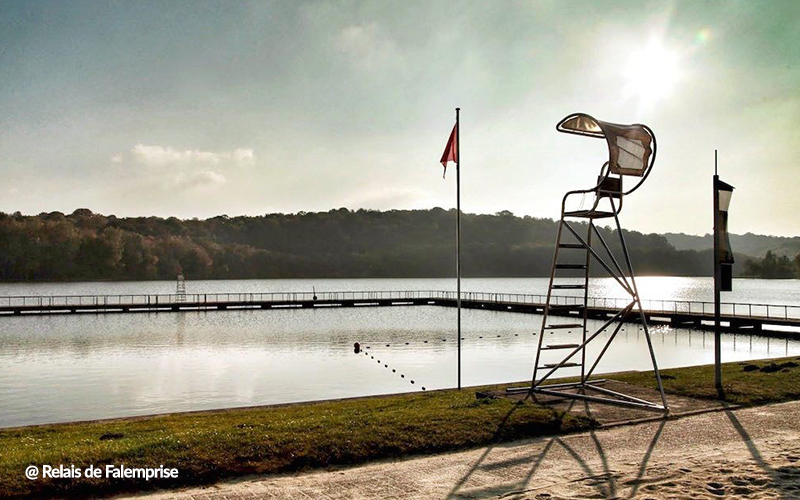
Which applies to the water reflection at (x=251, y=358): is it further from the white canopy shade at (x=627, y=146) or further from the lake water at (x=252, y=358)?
the white canopy shade at (x=627, y=146)

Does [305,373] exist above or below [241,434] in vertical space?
below

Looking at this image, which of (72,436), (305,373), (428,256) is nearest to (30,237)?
(428,256)

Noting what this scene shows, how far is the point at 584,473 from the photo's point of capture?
21.7 feet

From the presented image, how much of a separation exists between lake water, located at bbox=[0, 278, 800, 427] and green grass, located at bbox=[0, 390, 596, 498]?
7064 millimetres

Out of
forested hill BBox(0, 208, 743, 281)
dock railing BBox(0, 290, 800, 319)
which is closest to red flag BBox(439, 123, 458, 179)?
dock railing BBox(0, 290, 800, 319)

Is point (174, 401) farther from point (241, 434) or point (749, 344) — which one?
point (749, 344)

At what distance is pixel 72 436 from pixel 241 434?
3.70 metres

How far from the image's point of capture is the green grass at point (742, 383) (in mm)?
11086

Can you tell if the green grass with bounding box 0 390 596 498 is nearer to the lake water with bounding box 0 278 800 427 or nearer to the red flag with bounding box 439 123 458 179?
the red flag with bounding box 439 123 458 179

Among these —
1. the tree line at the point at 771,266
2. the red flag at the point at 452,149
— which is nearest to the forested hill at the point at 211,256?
the tree line at the point at 771,266

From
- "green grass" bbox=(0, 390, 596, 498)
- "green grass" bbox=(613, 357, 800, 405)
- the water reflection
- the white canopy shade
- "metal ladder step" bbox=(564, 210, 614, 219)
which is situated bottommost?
the water reflection

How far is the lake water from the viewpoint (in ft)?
59.3

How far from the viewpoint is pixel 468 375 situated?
70.7 feet

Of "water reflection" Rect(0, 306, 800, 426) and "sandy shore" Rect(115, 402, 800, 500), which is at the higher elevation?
"sandy shore" Rect(115, 402, 800, 500)
